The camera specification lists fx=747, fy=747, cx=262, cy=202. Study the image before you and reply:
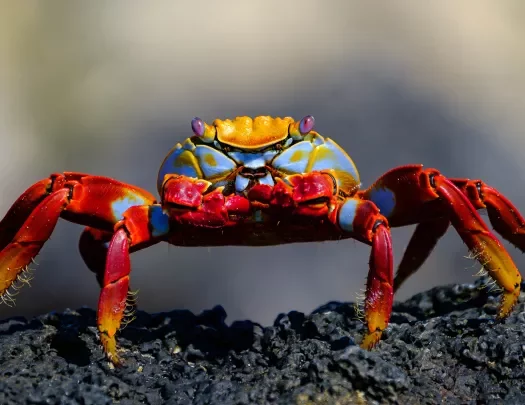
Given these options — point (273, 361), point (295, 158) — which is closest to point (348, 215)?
point (295, 158)

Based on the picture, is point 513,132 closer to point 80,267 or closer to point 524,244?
point 80,267

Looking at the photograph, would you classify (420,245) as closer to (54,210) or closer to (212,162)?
(212,162)

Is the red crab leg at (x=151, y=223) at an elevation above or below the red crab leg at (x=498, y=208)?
below

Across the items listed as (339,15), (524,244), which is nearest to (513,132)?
(339,15)

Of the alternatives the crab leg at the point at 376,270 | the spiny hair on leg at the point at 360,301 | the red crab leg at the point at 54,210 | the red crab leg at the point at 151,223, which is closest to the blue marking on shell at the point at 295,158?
the red crab leg at the point at 151,223

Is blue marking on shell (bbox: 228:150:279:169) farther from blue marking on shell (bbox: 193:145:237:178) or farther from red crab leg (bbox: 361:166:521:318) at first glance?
red crab leg (bbox: 361:166:521:318)

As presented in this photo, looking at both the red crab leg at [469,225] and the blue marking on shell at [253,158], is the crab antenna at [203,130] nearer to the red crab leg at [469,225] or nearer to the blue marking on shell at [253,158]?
the blue marking on shell at [253,158]

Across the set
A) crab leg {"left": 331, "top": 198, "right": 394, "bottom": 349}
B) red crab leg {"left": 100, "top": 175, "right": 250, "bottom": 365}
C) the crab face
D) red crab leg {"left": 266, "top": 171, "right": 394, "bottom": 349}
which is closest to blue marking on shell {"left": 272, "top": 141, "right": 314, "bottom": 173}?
the crab face
